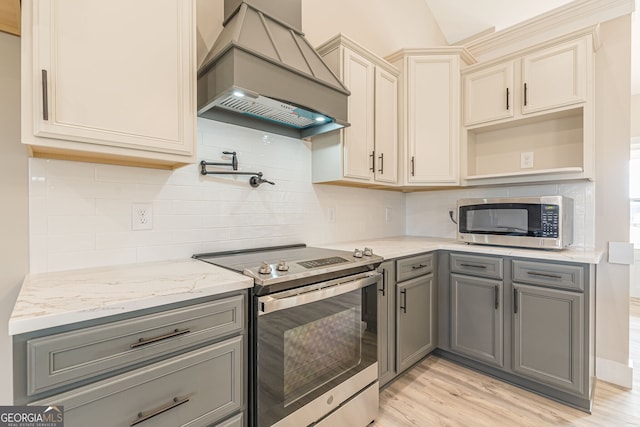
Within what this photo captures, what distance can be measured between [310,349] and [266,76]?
1358 mm

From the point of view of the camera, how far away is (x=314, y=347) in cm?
145

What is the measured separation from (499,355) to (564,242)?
91 centimetres

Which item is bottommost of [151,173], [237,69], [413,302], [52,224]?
[413,302]

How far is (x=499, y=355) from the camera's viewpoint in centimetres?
210

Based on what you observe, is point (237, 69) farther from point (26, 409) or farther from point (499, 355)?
point (499, 355)

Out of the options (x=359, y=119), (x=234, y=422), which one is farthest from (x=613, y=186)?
(x=234, y=422)

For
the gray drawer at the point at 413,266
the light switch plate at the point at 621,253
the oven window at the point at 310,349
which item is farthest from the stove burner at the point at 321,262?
the light switch plate at the point at 621,253

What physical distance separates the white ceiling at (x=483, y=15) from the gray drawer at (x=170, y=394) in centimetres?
389

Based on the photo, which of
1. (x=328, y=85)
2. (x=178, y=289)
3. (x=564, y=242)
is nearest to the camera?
(x=178, y=289)

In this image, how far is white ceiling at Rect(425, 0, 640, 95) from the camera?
2.97 metres

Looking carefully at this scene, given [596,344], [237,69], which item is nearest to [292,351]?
[237,69]

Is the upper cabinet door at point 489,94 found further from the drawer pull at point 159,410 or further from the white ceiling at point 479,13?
the drawer pull at point 159,410

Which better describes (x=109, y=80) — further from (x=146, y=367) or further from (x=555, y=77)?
(x=555, y=77)

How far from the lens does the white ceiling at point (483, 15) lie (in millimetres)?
2971
